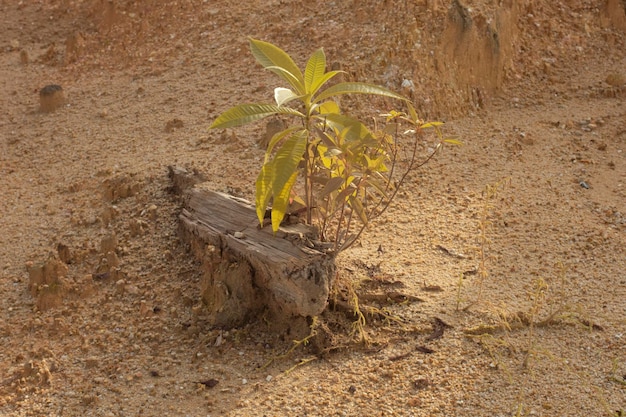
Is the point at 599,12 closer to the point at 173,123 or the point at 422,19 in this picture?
the point at 422,19

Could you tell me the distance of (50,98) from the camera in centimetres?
569

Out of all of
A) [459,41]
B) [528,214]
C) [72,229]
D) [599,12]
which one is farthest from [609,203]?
[72,229]

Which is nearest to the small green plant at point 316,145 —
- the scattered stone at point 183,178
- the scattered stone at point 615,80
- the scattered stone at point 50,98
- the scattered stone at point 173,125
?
the scattered stone at point 183,178

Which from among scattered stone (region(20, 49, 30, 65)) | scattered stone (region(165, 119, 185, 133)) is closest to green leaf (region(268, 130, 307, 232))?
scattered stone (region(165, 119, 185, 133))

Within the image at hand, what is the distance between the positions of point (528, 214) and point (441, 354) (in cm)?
139

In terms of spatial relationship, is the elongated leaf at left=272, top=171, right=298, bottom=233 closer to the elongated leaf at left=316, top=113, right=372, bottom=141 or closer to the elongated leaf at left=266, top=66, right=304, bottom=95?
the elongated leaf at left=316, top=113, right=372, bottom=141

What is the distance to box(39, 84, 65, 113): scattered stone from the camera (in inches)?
224

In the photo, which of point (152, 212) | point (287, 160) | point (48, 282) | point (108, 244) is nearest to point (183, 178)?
point (152, 212)

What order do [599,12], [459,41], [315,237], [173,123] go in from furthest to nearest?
[599,12], [459,41], [173,123], [315,237]

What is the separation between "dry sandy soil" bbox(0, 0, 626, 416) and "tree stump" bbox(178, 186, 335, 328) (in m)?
0.11

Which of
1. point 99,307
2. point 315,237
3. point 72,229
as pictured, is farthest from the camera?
point 72,229

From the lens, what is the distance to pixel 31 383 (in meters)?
3.23

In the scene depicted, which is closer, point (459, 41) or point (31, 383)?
point (31, 383)

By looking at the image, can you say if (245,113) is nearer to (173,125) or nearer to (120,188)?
(120,188)
